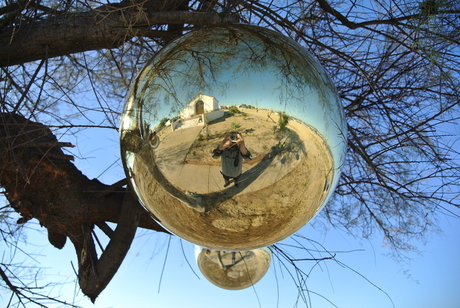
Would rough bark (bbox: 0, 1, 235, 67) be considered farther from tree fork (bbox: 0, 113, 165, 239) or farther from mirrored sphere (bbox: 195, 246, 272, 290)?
mirrored sphere (bbox: 195, 246, 272, 290)

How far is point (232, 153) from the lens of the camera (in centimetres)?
128

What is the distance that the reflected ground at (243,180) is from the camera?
130cm

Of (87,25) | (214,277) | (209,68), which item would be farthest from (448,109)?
(87,25)

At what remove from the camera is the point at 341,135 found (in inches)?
62.0

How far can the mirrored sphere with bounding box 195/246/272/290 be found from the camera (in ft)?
8.36

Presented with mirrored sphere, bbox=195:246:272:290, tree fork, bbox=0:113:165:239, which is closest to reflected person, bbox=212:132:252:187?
mirrored sphere, bbox=195:246:272:290

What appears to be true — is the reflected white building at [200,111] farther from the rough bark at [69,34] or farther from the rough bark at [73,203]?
the rough bark at [73,203]

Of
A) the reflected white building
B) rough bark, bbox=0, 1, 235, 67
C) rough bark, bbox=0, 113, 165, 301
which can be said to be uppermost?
rough bark, bbox=0, 1, 235, 67

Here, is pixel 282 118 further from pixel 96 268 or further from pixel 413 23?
pixel 96 268

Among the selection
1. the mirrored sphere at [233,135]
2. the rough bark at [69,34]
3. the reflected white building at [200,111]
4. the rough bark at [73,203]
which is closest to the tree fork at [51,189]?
the rough bark at [73,203]

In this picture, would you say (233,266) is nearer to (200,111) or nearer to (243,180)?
(243,180)

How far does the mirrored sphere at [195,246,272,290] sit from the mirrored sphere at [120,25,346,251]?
94 cm

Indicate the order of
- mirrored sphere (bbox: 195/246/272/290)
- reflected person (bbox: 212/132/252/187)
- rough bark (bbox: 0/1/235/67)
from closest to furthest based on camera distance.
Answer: reflected person (bbox: 212/132/252/187)
rough bark (bbox: 0/1/235/67)
mirrored sphere (bbox: 195/246/272/290)

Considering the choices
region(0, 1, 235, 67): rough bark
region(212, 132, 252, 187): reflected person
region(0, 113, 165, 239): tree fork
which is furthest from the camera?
region(0, 113, 165, 239): tree fork
